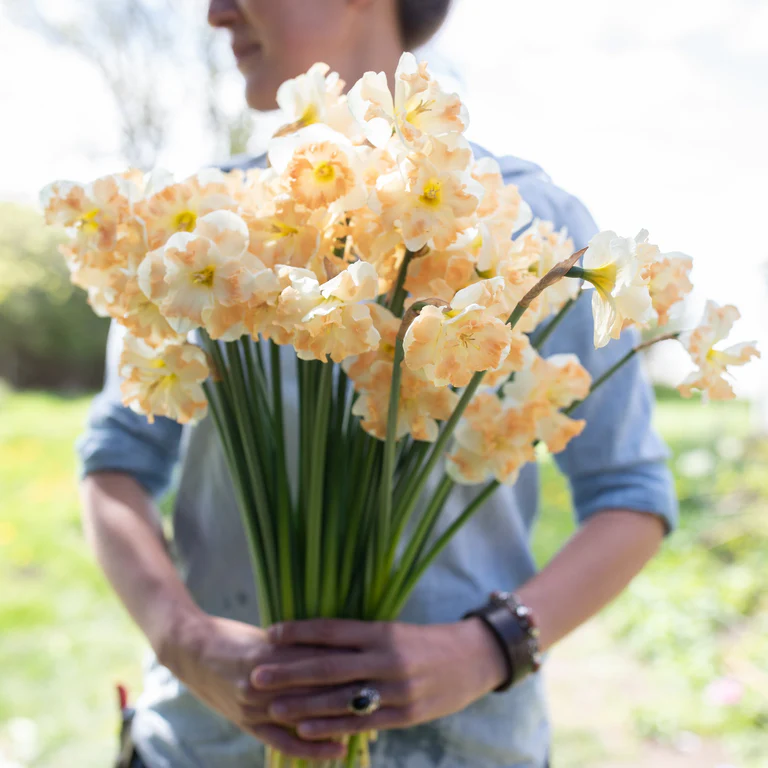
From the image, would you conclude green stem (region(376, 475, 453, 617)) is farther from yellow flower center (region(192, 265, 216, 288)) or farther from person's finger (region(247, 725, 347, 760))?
yellow flower center (region(192, 265, 216, 288))

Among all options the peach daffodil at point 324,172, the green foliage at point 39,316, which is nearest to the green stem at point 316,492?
the peach daffodil at point 324,172

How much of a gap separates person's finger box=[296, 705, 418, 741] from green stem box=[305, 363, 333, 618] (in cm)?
8

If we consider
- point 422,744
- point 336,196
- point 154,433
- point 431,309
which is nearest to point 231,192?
point 336,196

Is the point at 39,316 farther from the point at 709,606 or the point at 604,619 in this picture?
the point at 709,606

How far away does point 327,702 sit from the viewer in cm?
59

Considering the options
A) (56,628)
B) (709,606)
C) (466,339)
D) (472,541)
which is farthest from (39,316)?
(466,339)

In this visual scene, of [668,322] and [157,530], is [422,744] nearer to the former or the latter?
[157,530]

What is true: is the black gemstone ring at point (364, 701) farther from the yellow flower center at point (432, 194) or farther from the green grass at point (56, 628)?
the green grass at point (56, 628)

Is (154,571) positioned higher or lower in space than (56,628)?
lower

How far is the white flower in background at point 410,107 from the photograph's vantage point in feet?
1.43

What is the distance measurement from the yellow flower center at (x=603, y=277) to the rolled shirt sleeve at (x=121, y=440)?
0.56 meters

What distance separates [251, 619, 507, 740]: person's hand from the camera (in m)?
0.60

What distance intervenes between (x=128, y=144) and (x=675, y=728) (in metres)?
5.60

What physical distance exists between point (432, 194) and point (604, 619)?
2688 millimetres
